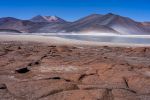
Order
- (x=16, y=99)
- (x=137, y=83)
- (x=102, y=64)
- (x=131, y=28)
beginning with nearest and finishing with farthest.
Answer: (x=16, y=99), (x=137, y=83), (x=102, y=64), (x=131, y=28)

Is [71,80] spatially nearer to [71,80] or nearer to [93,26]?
[71,80]

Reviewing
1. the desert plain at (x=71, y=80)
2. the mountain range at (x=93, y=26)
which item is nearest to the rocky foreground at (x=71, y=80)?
the desert plain at (x=71, y=80)

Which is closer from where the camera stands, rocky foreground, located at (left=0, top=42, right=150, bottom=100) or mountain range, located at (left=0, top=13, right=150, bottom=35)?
rocky foreground, located at (left=0, top=42, right=150, bottom=100)

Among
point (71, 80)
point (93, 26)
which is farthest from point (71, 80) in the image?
point (93, 26)

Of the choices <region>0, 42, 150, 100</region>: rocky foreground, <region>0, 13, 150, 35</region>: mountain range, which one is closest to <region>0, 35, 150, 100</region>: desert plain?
<region>0, 42, 150, 100</region>: rocky foreground

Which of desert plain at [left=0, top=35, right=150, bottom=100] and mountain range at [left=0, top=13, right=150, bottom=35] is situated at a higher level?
mountain range at [left=0, top=13, right=150, bottom=35]

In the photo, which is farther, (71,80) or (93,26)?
(93,26)

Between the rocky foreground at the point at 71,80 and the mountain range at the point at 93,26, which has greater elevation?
the mountain range at the point at 93,26

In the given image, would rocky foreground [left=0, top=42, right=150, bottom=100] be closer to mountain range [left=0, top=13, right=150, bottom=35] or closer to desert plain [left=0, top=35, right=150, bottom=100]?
desert plain [left=0, top=35, right=150, bottom=100]

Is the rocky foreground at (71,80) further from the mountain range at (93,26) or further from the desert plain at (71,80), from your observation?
the mountain range at (93,26)

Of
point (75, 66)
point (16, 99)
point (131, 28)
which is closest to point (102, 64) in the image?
point (75, 66)

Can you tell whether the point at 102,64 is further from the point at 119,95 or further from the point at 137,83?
the point at 119,95
